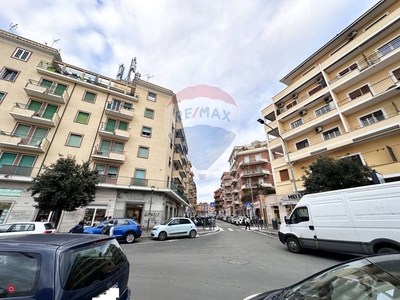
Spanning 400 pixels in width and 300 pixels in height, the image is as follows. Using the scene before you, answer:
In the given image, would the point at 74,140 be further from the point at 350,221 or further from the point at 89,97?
the point at 350,221

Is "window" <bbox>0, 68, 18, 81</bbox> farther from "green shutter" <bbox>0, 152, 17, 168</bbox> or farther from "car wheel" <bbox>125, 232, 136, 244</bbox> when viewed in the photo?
"car wheel" <bbox>125, 232, 136, 244</bbox>

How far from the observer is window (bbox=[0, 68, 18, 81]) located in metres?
16.4

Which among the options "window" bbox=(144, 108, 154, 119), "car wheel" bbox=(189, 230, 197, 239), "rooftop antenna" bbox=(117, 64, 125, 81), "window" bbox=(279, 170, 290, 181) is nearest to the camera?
"car wheel" bbox=(189, 230, 197, 239)

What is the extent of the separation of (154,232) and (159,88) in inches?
750

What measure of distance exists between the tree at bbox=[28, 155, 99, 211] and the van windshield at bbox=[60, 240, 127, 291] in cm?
1128

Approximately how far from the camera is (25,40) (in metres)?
18.0

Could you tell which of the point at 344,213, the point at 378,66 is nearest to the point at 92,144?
the point at 344,213

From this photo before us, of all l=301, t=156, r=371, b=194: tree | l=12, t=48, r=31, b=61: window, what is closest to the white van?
l=301, t=156, r=371, b=194: tree

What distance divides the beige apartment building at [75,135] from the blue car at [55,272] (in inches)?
616

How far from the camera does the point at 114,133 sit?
58.7 feet

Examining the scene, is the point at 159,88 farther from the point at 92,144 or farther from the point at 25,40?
the point at 25,40

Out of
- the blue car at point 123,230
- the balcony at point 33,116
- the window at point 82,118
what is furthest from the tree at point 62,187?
the window at point 82,118

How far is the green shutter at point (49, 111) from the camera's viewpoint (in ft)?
54.7

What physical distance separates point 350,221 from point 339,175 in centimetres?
635
